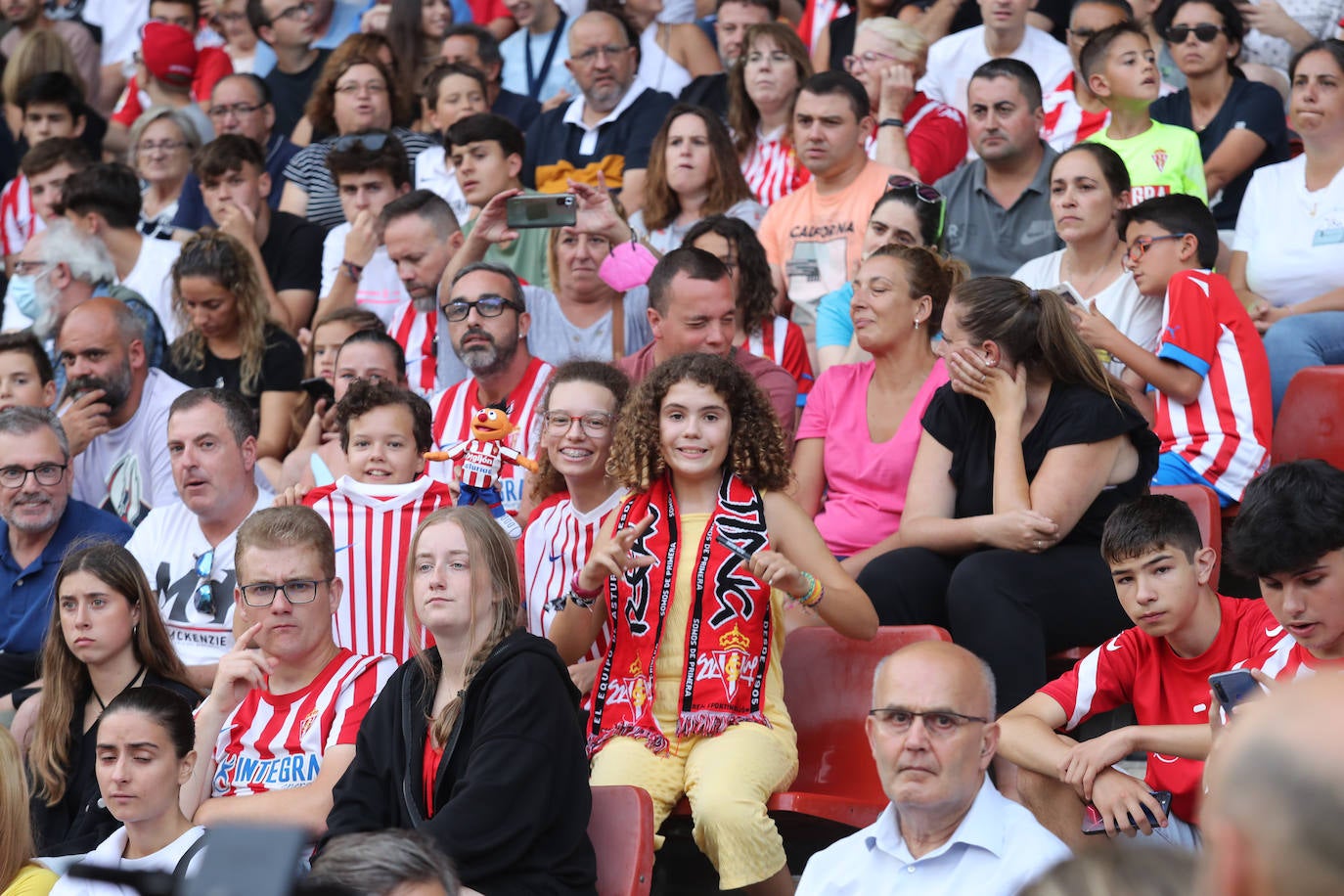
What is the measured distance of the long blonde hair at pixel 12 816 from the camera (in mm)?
3680

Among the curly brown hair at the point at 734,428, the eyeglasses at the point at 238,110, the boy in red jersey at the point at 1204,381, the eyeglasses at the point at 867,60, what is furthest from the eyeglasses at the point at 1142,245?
the eyeglasses at the point at 238,110

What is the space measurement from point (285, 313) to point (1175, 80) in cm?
408

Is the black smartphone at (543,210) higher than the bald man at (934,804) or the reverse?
higher

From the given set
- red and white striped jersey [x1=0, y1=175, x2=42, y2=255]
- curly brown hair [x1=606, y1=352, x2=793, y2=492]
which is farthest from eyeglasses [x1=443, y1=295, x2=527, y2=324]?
red and white striped jersey [x1=0, y1=175, x2=42, y2=255]

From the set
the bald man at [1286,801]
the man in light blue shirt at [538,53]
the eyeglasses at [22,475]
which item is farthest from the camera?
the man in light blue shirt at [538,53]

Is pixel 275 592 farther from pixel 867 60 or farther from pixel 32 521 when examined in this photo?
pixel 867 60

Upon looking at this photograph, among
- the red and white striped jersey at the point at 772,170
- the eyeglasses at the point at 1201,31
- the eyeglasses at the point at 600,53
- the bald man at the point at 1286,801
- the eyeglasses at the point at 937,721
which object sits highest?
the eyeglasses at the point at 600,53

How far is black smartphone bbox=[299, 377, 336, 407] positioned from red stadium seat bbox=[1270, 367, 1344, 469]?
322 cm

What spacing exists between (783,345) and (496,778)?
271cm

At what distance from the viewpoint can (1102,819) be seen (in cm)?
341

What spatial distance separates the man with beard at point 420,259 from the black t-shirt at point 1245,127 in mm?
2958

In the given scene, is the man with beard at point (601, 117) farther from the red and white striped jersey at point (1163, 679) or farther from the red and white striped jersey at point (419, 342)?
the red and white striped jersey at point (1163, 679)

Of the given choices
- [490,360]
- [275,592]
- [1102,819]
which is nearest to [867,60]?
[490,360]

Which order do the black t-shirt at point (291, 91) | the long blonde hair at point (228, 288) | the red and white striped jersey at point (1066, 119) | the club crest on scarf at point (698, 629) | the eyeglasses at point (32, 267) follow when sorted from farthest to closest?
the black t-shirt at point (291, 91), the eyeglasses at point (32, 267), the red and white striped jersey at point (1066, 119), the long blonde hair at point (228, 288), the club crest on scarf at point (698, 629)
